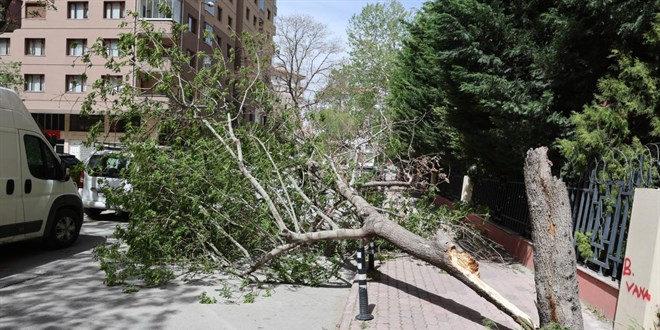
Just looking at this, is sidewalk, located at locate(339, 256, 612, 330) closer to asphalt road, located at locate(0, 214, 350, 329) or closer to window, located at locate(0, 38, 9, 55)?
asphalt road, located at locate(0, 214, 350, 329)

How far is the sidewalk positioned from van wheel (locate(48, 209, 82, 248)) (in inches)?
214

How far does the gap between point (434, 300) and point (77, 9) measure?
37999 mm

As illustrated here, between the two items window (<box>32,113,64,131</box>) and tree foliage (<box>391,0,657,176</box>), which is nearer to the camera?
tree foliage (<box>391,0,657,176</box>)

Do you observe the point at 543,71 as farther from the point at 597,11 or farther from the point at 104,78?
the point at 104,78

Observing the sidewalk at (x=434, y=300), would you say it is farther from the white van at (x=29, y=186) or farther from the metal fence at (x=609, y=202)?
the white van at (x=29, y=186)

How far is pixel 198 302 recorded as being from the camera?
6918 millimetres

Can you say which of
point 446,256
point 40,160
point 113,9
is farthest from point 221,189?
point 113,9

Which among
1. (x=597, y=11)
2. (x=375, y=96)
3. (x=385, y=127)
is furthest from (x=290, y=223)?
(x=375, y=96)

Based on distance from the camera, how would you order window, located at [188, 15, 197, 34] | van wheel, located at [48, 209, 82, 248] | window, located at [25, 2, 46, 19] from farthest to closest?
window, located at [188, 15, 197, 34]
window, located at [25, 2, 46, 19]
van wheel, located at [48, 209, 82, 248]

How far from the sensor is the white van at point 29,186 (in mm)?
8352

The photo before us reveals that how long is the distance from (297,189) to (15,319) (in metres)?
4.21

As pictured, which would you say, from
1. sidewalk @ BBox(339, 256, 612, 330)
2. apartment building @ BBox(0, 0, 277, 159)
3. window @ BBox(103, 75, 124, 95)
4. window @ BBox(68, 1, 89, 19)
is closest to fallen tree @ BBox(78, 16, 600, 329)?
window @ BBox(103, 75, 124, 95)

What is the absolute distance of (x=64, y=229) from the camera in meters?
9.89

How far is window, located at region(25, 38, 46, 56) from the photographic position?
38781 millimetres
